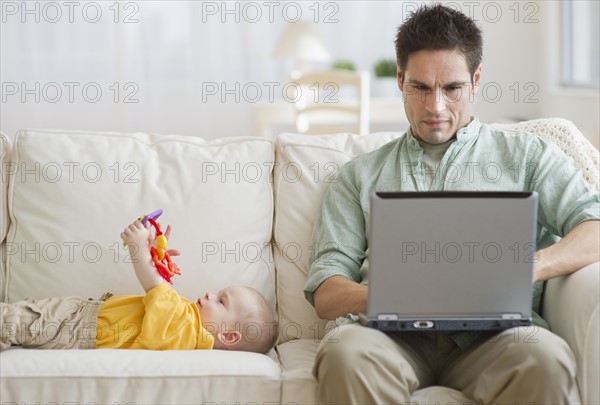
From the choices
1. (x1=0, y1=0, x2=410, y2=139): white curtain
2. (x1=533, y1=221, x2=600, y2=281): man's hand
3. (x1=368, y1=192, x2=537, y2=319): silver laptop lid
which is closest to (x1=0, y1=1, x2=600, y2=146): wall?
(x1=0, y1=0, x2=410, y2=139): white curtain

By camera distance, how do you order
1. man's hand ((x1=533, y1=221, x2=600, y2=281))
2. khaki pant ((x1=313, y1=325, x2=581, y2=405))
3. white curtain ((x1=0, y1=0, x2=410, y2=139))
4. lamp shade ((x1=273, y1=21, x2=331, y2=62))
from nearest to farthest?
khaki pant ((x1=313, y1=325, x2=581, y2=405)) < man's hand ((x1=533, y1=221, x2=600, y2=281)) < lamp shade ((x1=273, y1=21, x2=331, y2=62)) < white curtain ((x1=0, y1=0, x2=410, y2=139))

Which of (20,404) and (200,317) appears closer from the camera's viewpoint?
(20,404)

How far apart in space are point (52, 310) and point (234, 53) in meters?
3.64

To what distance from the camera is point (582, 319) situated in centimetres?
164

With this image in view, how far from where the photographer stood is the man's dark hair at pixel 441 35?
1976mm

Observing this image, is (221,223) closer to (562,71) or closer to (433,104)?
(433,104)

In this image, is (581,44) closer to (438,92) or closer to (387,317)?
(438,92)

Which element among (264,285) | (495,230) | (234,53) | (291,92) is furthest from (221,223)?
(234,53)

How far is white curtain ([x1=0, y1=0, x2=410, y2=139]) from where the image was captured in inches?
204

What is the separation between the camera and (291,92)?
5051 millimetres

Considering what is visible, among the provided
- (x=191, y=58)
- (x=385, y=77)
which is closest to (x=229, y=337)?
(x=385, y=77)

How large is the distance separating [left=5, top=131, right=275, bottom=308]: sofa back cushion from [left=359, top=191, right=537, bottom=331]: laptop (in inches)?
25.0

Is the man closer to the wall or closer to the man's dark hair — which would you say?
the man's dark hair

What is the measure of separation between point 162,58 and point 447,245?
13.3ft
